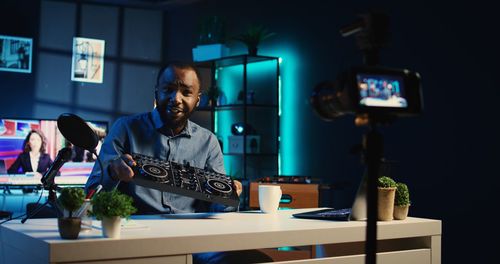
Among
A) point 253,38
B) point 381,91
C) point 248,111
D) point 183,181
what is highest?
point 253,38

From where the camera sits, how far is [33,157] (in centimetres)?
568

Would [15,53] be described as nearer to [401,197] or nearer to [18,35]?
[18,35]

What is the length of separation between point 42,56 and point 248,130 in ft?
7.61

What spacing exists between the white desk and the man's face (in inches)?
23.3

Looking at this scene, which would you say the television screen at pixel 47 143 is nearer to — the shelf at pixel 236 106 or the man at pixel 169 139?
the shelf at pixel 236 106

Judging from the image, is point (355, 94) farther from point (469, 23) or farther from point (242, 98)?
point (242, 98)

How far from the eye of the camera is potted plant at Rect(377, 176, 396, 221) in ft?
7.54

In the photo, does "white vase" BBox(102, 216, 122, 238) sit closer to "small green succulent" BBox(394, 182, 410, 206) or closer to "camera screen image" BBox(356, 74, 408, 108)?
"camera screen image" BBox(356, 74, 408, 108)

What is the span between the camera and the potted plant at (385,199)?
90.5 inches

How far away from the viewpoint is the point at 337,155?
5305 mm

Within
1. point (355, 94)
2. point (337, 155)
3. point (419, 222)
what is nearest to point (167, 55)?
Answer: point (337, 155)

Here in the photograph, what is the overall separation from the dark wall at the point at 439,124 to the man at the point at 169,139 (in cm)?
207

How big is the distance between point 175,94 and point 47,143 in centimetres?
330

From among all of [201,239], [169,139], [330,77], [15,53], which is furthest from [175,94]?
[15,53]
